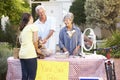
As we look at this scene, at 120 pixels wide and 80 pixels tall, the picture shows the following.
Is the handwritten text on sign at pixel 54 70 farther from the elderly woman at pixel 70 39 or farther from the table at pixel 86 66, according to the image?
the elderly woman at pixel 70 39

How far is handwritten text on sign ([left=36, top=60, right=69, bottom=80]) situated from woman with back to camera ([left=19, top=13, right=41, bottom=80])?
41 centimetres

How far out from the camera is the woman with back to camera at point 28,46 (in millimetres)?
6551

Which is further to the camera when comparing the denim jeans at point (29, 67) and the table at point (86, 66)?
the table at point (86, 66)

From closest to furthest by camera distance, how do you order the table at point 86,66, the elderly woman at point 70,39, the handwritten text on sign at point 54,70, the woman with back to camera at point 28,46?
the woman with back to camera at point 28,46, the table at point 86,66, the handwritten text on sign at point 54,70, the elderly woman at point 70,39

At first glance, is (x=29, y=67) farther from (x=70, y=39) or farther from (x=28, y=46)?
(x=70, y=39)

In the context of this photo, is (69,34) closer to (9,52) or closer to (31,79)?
(31,79)

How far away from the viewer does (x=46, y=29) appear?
7520 mm

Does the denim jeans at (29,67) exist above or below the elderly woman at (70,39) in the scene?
below

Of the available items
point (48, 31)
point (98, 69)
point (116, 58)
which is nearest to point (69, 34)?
point (48, 31)

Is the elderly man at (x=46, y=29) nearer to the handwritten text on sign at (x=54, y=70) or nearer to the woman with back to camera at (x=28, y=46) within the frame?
the handwritten text on sign at (x=54, y=70)

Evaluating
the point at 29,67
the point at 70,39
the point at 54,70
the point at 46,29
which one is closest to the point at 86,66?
the point at 54,70

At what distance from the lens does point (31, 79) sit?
21.8ft

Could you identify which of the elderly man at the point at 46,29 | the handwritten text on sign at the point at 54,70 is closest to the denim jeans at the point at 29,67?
the handwritten text on sign at the point at 54,70

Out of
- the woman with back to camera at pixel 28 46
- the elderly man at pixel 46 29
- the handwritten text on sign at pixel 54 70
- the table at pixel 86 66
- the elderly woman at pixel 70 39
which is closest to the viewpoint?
the woman with back to camera at pixel 28 46
